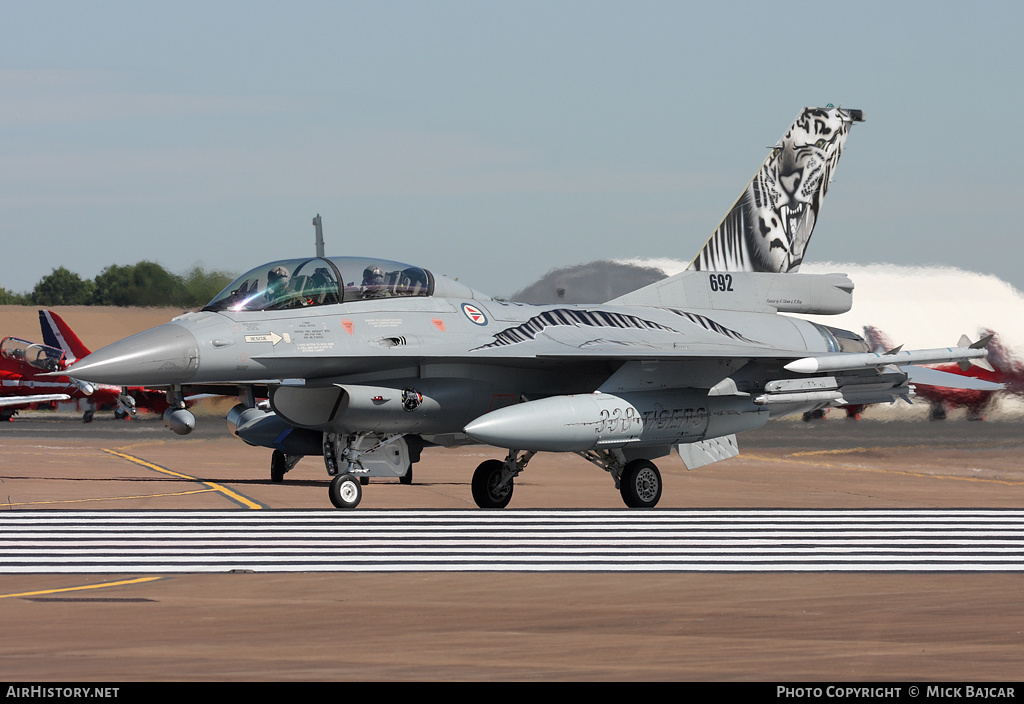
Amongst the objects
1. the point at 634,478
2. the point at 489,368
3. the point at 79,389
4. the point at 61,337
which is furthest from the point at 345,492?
the point at 61,337

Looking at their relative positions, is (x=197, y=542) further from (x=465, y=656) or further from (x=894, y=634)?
(x=894, y=634)

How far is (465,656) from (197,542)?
627 cm

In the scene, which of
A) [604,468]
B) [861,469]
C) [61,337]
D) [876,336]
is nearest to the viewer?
[604,468]

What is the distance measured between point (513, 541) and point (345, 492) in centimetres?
420

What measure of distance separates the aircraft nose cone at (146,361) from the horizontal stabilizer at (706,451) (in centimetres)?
704

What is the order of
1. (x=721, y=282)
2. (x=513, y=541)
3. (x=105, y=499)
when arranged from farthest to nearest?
(x=721, y=282)
(x=105, y=499)
(x=513, y=541)

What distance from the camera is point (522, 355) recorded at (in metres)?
16.7

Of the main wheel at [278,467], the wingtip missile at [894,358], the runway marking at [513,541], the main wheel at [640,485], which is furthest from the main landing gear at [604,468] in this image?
the main wheel at [278,467]

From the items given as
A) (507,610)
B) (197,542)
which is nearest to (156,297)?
(197,542)

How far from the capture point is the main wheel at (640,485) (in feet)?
56.8

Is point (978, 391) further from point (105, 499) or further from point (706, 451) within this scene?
point (105, 499)

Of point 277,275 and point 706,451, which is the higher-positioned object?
point 277,275

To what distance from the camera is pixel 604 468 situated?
Answer: 1731cm

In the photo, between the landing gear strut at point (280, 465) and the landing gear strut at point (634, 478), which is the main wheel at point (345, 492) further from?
the landing gear strut at point (280, 465)
